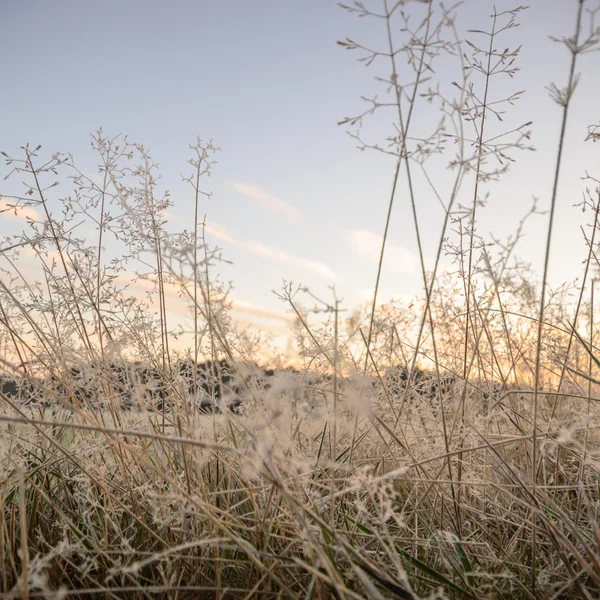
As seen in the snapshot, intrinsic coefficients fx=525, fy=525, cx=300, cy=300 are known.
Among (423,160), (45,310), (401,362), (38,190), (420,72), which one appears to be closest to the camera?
(420,72)

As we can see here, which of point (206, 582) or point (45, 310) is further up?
A: point (45, 310)

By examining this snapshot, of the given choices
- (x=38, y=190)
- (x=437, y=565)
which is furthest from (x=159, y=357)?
(x=437, y=565)

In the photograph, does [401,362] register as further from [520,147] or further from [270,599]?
[270,599]

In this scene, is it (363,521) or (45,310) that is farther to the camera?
(45,310)

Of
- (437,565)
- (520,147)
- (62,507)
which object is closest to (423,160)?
(520,147)

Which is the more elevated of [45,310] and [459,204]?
[459,204]

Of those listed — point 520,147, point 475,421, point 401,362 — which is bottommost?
point 475,421

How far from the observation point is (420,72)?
4.39 feet

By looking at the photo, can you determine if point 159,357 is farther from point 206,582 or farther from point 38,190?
point 206,582

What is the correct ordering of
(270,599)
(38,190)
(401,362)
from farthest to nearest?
(401,362) → (38,190) → (270,599)

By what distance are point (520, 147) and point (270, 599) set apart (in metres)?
1.41

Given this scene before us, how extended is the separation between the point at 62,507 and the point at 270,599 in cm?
92

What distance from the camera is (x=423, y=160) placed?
1445 millimetres

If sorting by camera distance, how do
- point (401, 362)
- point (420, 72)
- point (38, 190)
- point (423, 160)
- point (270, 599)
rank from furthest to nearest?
point (401, 362) < point (38, 190) < point (423, 160) < point (420, 72) < point (270, 599)
